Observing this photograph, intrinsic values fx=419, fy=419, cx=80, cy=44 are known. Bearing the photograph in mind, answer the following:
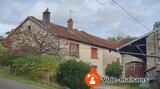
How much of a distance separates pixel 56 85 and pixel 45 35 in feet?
37.7

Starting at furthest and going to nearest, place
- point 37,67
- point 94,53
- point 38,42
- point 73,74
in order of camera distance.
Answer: point 94,53
point 38,42
point 37,67
point 73,74

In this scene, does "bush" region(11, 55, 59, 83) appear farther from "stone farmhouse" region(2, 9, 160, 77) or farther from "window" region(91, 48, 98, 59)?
"window" region(91, 48, 98, 59)

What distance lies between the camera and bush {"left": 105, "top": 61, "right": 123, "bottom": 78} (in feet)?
176

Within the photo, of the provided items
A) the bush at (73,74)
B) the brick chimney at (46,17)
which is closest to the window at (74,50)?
the brick chimney at (46,17)

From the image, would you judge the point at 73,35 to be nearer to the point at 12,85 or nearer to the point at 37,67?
the point at 37,67

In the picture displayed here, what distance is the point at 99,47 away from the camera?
182 feet

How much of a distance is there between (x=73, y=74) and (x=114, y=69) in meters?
19.4

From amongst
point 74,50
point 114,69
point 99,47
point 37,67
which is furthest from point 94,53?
point 37,67

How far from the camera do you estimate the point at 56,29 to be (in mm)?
50562

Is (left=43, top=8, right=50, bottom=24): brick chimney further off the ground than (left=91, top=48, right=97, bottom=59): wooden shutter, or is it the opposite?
(left=43, top=8, right=50, bottom=24): brick chimney

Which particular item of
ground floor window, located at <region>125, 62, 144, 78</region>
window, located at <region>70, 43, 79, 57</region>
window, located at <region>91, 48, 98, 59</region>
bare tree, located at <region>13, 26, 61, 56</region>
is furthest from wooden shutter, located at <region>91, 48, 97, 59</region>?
bare tree, located at <region>13, 26, 61, 56</region>

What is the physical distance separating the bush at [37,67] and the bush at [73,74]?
1.19m

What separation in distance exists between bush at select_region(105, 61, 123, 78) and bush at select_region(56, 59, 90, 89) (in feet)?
59.5

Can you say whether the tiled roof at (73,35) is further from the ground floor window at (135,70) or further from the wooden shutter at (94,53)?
the ground floor window at (135,70)
